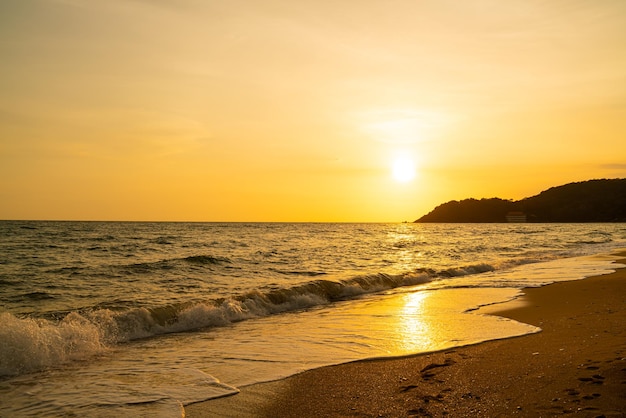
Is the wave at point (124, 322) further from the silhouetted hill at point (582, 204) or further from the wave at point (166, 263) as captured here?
the silhouetted hill at point (582, 204)

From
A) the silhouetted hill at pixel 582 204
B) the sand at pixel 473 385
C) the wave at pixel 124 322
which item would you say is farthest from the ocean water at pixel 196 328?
the silhouetted hill at pixel 582 204

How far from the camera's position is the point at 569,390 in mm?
5641

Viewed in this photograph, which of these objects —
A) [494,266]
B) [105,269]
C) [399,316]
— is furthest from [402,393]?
[494,266]

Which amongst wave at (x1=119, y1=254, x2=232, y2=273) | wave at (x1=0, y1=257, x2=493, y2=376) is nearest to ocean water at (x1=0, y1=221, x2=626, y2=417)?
wave at (x1=0, y1=257, x2=493, y2=376)

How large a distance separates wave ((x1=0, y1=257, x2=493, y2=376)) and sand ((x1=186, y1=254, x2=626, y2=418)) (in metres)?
4.56

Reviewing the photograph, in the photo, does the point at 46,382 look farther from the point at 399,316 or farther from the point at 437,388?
the point at 399,316

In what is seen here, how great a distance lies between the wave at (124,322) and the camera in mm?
→ 9117

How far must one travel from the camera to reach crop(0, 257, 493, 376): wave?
912cm

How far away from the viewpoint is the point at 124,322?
12.1 m

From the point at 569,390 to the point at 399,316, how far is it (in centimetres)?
713

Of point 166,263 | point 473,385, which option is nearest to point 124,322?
point 473,385

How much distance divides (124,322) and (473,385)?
28.7ft

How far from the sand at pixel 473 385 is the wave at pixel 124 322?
15.0 ft

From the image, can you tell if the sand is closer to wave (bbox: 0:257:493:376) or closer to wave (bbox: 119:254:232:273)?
wave (bbox: 0:257:493:376)
